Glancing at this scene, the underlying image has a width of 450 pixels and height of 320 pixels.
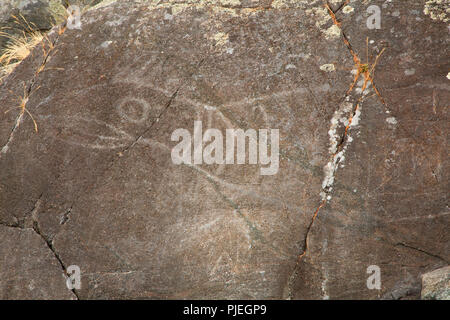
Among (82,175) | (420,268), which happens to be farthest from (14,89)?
(420,268)

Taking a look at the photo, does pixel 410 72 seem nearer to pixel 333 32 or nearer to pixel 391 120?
pixel 391 120

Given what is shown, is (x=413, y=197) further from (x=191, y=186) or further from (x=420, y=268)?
(x=191, y=186)

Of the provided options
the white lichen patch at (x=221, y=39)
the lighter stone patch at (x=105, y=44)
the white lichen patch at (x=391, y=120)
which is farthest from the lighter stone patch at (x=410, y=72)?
the lighter stone patch at (x=105, y=44)

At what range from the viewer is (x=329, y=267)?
2.22 m

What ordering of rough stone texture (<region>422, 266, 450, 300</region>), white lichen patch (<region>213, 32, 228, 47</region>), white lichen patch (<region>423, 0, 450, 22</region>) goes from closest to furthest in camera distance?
rough stone texture (<region>422, 266, 450, 300</region>)
white lichen patch (<region>423, 0, 450, 22</region>)
white lichen patch (<region>213, 32, 228, 47</region>)

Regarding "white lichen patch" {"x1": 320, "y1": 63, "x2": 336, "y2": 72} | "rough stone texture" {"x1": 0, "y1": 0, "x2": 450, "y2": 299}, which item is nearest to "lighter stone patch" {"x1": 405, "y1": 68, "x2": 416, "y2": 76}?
"rough stone texture" {"x1": 0, "y1": 0, "x2": 450, "y2": 299}

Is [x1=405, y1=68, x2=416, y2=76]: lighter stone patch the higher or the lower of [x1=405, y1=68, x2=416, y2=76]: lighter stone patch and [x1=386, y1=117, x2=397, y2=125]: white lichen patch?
the higher

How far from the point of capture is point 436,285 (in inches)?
84.3

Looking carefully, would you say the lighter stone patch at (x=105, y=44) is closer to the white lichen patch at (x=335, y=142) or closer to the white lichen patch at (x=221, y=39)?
the white lichen patch at (x=221, y=39)

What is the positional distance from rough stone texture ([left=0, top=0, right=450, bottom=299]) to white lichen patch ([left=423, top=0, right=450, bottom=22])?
2.0 inches

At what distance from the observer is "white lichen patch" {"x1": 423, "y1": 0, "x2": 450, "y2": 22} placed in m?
2.36

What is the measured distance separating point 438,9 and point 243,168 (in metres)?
1.46

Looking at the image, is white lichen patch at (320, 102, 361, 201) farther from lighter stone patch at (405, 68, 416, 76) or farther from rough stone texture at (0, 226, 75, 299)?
rough stone texture at (0, 226, 75, 299)

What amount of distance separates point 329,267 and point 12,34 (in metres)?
3.13
